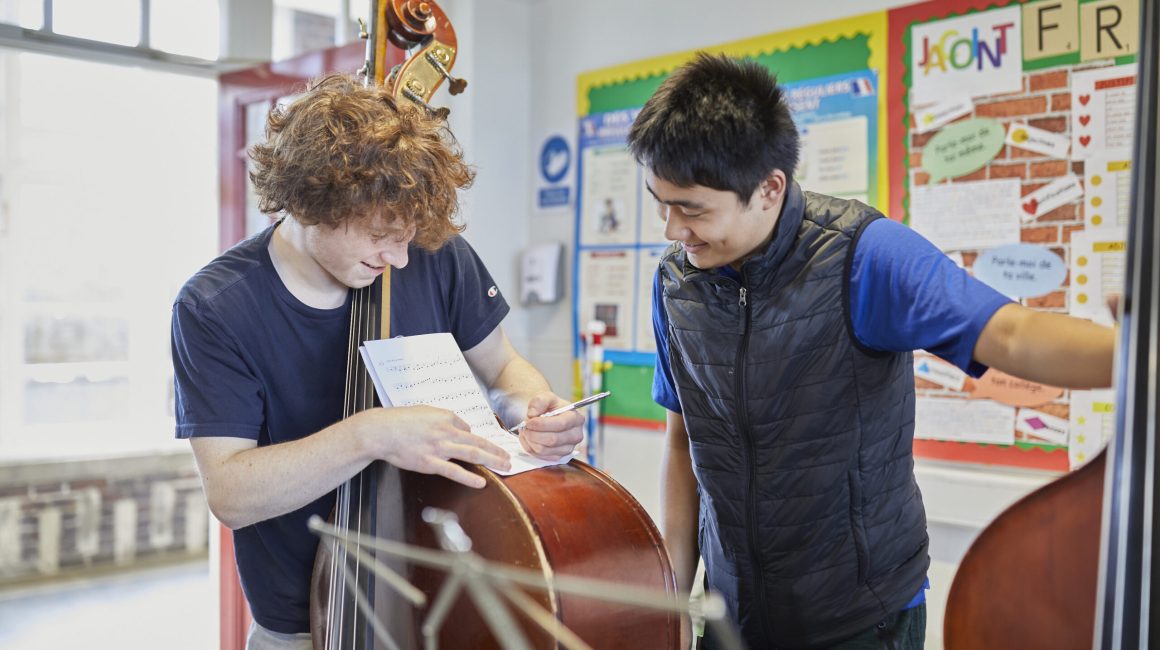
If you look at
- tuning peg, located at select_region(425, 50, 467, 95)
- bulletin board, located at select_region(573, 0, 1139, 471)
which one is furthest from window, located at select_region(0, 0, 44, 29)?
tuning peg, located at select_region(425, 50, 467, 95)

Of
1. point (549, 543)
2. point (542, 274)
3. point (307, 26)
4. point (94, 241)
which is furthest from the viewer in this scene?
point (94, 241)

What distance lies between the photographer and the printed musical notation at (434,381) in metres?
1.28

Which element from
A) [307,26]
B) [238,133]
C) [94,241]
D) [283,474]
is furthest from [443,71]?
[94,241]

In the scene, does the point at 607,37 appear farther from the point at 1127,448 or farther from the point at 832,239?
the point at 1127,448

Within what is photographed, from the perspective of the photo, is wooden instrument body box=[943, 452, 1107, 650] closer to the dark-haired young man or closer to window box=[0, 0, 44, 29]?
the dark-haired young man

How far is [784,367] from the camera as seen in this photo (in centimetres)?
123

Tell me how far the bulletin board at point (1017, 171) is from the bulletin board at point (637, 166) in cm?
8

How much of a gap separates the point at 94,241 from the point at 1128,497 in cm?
557

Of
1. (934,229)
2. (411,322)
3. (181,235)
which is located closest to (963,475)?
(934,229)

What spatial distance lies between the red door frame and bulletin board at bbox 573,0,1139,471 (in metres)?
1.36

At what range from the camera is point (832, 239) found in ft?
3.97

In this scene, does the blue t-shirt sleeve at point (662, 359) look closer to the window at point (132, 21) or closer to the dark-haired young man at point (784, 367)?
the dark-haired young man at point (784, 367)

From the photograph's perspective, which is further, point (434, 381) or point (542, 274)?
point (542, 274)

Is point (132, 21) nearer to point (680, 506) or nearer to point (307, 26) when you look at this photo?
point (307, 26)
